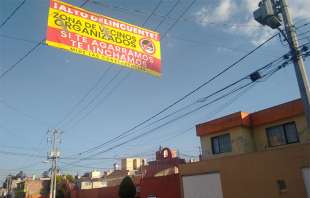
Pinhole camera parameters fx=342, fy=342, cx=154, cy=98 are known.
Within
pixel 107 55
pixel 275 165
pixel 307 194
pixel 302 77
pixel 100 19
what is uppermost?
pixel 100 19

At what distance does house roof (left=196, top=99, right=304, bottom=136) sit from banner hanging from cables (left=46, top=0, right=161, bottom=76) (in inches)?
532

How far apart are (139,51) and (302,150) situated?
10.5 meters

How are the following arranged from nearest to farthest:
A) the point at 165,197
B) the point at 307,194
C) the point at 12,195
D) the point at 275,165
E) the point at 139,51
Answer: the point at 139,51 → the point at 307,194 → the point at 275,165 → the point at 165,197 → the point at 12,195

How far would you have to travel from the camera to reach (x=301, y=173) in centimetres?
1745

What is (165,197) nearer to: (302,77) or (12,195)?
(302,77)

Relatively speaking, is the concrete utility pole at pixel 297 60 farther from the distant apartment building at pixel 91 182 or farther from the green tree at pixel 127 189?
the distant apartment building at pixel 91 182

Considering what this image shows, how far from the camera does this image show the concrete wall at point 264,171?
17594 millimetres

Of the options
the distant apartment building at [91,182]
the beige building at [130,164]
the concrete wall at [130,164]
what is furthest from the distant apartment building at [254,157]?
the concrete wall at [130,164]

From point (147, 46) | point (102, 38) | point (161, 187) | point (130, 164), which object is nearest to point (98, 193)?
point (161, 187)

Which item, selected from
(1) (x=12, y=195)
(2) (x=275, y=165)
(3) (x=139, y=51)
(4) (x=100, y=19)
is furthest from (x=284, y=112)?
(1) (x=12, y=195)

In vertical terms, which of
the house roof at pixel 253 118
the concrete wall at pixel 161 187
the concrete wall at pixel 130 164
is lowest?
the concrete wall at pixel 161 187

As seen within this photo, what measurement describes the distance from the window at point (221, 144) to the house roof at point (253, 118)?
619 mm

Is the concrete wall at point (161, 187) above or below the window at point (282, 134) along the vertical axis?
below

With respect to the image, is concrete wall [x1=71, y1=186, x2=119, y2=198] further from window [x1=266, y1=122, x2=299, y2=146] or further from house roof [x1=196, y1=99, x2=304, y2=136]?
window [x1=266, y1=122, x2=299, y2=146]
